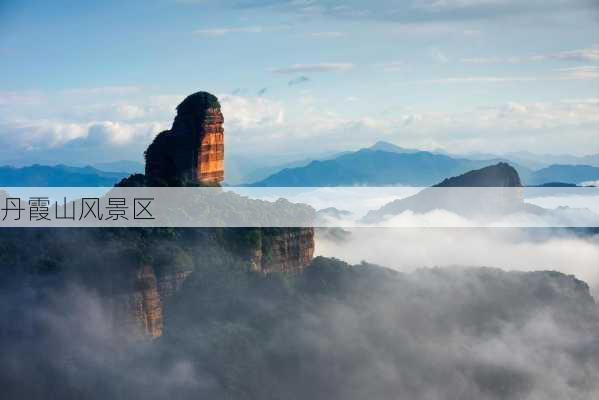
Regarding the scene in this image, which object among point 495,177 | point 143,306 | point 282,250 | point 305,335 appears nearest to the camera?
point 143,306

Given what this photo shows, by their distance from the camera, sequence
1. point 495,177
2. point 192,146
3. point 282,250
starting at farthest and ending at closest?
1. point 495,177
2. point 282,250
3. point 192,146

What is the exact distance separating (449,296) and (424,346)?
15.9 m

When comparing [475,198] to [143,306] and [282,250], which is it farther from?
[143,306]

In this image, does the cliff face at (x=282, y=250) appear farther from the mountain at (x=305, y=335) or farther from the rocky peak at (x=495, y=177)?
the rocky peak at (x=495, y=177)

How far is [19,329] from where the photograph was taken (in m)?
60.0

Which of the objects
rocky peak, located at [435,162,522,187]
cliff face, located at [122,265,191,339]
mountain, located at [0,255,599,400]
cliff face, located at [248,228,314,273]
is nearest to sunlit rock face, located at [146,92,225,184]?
cliff face, located at [248,228,314,273]

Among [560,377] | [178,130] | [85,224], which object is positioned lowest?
[560,377]

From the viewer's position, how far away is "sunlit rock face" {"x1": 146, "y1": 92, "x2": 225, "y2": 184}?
80688 mm

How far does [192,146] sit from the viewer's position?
80.9 meters

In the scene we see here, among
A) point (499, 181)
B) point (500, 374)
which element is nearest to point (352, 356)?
point (500, 374)

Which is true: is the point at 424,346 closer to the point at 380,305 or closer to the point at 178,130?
the point at 380,305

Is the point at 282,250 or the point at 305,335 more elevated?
the point at 282,250

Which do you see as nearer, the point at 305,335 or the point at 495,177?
the point at 305,335

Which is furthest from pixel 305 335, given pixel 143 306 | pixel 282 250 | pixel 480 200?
pixel 480 200
